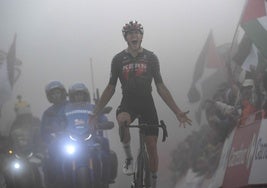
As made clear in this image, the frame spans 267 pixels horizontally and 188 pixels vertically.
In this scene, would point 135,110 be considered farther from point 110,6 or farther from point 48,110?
point 110,6

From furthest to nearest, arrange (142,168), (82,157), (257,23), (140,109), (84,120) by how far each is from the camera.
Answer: (257,23) → (84,120) → (140,109) → (82,157) → (142,168)

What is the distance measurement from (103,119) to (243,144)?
144 cm

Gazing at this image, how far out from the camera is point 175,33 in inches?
254

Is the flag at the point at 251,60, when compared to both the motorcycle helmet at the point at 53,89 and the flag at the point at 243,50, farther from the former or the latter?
the motorcycle helmet at the point at 53,89

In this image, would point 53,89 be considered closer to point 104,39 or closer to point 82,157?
point 104,39

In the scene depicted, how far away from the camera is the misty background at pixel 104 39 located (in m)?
6.43

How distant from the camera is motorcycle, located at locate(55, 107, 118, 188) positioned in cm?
511

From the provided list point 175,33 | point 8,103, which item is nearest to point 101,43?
point 175,33

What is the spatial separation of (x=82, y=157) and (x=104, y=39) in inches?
73.2

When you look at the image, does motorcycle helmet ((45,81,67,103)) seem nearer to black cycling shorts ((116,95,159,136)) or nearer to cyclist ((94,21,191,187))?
cyclist ((94,21,191,187))

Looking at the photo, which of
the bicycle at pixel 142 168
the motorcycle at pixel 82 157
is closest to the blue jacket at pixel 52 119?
the motorcycle at pixel 82 157

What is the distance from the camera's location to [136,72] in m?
5.32

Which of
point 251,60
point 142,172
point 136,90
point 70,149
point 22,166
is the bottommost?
point 142,172

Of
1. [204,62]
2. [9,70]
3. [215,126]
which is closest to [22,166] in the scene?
[9,70]
